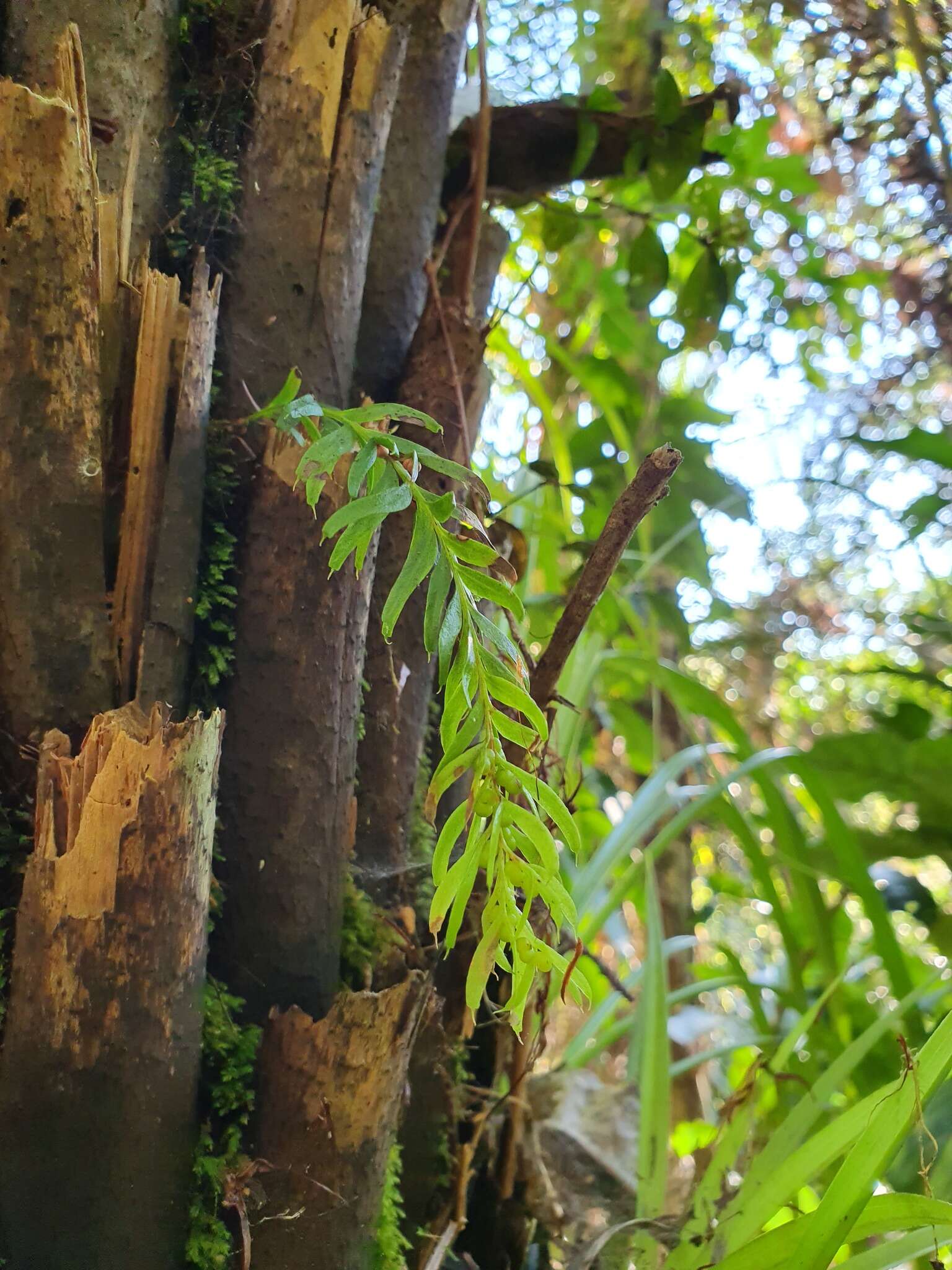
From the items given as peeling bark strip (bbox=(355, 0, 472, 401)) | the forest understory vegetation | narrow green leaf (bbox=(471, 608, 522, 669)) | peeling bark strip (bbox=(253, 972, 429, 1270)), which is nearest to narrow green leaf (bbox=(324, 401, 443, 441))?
the forest understory vegetation

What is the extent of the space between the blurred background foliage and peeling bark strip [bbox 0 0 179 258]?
293 mm

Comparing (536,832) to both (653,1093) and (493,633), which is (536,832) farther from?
(653,1093)

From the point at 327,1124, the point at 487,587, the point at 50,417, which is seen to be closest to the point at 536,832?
the point at 487,587

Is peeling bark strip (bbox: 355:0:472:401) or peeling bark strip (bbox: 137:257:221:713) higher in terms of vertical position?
peeling bark strip (bbox: 355:0:472:401)

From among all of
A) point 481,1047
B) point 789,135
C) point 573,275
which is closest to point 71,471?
point 481,1047

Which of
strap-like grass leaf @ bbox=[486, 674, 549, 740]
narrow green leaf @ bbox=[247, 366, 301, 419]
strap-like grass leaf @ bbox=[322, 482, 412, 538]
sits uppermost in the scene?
narrow green leaf @ bbox=[247, 366, 301, 419]

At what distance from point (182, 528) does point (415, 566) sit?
6.8 inches

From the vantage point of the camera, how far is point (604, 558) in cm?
46

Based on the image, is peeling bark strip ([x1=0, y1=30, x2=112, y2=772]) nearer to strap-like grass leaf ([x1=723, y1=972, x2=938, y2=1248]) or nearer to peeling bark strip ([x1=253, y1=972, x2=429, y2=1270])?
peeling bark strip ([x1=253, y1=972, x2=429, y2=1270])

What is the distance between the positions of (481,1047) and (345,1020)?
0.27 metres

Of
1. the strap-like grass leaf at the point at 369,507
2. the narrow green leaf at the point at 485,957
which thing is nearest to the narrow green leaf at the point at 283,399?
the strap-like grass leaf at the point at 369,507

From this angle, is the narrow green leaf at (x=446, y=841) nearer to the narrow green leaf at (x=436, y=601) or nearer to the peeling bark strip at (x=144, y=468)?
the narrow green leaf at (x=436, y=601)

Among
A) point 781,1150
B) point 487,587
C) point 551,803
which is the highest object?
point 487,587

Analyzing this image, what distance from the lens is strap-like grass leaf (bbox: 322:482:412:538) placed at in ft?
1.37
